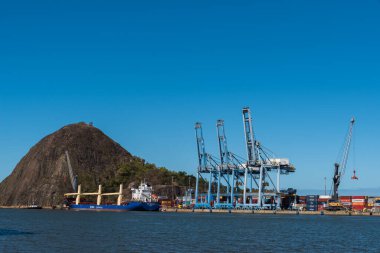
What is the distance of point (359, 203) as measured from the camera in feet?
620

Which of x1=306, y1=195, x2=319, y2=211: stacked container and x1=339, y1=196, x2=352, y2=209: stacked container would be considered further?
x1=339, y1=196, x2=352, y2=209: stacked container

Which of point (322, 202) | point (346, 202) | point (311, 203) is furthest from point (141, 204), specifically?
point (346, 202)

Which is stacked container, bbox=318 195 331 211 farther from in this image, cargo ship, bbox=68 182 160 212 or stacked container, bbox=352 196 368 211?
cargo ship, bbox=68 182 160 212

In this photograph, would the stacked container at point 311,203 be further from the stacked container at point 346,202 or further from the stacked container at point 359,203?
the stacked container at point 359,203

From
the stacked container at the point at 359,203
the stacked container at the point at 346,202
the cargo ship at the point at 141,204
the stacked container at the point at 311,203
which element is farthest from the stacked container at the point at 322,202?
the cargo ship at the point at 141,204

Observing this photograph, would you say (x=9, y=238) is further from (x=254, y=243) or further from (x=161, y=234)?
(x=254, y=243)

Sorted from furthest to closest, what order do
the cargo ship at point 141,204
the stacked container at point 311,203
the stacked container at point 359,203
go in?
the cargo ship at point 141,204, the stacked container at point 359,203, the stacked container at point 311,203

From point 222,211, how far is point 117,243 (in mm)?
124788

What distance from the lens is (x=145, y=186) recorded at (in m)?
197

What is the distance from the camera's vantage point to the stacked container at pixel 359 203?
187375mm

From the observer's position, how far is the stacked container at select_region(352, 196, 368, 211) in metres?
187

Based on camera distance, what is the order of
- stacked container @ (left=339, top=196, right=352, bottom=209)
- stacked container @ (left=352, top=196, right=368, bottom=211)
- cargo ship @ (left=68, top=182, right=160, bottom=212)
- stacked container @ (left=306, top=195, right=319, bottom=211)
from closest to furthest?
1. stacked container @ (left=306, top=195, right=319, bottom=211)
2. stacked container @ (left=352, top=196, right=368, bottom=211)
3. stacked container @ (left=339, top=196, right=352, bottom=209)
4. cargo ship @ (left=68, top=182, right=160, bottom=212)

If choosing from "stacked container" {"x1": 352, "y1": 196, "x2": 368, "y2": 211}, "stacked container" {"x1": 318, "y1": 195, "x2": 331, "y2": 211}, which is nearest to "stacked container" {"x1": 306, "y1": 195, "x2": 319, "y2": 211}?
"stacked container" {"x1": 318, "y1": 195, "x2": 331, "y2": 211}

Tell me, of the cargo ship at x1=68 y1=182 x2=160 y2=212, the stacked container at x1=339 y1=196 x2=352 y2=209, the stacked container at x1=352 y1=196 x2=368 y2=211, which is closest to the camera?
the stacked container at x1=352 y1=196 x2=368 y2=211
